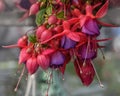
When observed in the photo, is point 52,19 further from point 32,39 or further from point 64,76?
point 64,76

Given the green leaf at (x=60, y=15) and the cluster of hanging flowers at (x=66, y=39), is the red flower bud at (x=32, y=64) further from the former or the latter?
the green leaf at (x=60, y=15)

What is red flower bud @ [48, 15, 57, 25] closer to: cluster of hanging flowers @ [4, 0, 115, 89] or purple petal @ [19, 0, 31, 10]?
cluster of hanging flowers @ [4, 0, 115, 89]

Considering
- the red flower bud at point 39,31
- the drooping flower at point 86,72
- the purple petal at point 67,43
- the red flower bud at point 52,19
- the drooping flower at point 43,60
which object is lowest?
the drooping flower at point 86,72

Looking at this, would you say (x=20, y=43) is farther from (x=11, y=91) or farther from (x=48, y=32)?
(x=11, y=91)

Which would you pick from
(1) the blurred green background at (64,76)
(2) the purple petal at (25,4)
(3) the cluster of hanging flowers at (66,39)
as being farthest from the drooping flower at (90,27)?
(1) the blurred green background at (64,76)

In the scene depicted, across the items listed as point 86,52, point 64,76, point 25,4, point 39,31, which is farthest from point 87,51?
point 64,76
